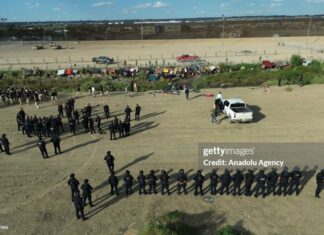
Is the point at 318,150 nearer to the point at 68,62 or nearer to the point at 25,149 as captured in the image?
the point at 25,149

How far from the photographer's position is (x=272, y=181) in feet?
52.1

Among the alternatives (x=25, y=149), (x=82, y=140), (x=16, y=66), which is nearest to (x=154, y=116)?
(x=82, y=140)

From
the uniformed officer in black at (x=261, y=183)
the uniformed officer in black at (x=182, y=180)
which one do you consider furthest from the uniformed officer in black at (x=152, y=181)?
the uniformed officer in black at (x=261, y=183)

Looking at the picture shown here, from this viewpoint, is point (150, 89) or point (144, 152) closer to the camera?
point (144, 152)

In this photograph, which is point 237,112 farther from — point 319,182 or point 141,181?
point 141,181

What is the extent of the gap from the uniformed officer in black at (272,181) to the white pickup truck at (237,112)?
857 cm

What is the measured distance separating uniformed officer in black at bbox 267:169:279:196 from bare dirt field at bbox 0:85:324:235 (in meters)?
0.43

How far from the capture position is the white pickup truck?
24422 millimetres

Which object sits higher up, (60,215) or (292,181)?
(292,181)

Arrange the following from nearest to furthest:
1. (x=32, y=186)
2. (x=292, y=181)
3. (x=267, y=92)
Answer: (x=292, y=181), (x=32, y=186), (x=267, y=92)

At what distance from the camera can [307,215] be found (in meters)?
14.9

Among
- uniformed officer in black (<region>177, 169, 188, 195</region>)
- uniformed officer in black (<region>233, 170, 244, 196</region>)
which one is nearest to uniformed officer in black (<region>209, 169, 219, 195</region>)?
uniformed officer in black (<region>233, 170, 244, 196</region>)

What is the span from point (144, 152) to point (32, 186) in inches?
244

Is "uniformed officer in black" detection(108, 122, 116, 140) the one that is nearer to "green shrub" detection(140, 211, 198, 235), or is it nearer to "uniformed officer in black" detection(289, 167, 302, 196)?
"green shrub" detection(140, 211, 198, 235)
